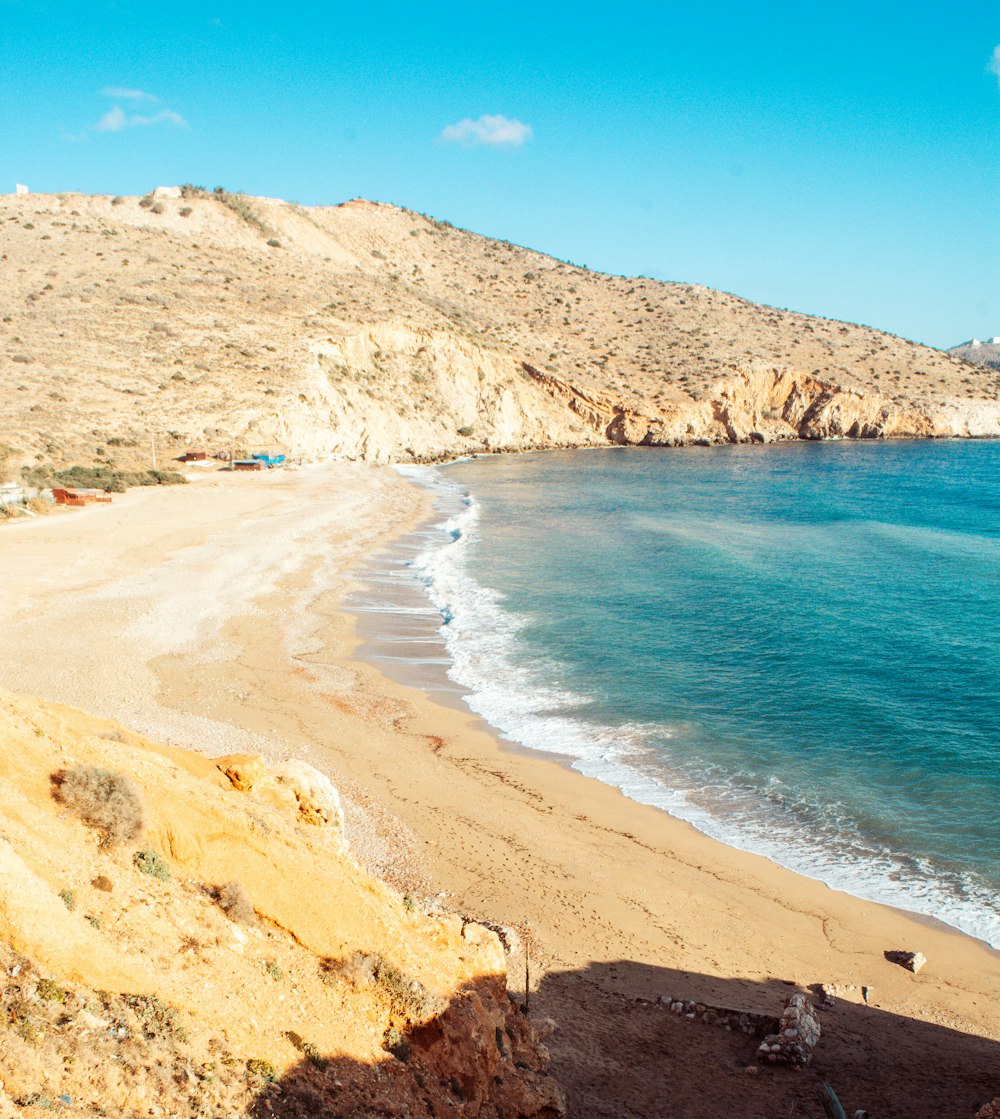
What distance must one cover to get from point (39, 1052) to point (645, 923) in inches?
294

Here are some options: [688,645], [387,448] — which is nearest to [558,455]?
[387,448]

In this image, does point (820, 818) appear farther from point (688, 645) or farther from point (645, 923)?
point (688, 645)

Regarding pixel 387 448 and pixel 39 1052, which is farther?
pixel 387 448

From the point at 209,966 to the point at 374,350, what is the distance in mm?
66179

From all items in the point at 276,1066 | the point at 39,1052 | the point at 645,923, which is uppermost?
the point at 39,1052

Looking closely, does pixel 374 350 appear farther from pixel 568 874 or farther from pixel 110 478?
pixel 568 874

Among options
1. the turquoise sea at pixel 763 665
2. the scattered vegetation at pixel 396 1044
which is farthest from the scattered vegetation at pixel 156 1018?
the turquoise sea at pixel 763 665

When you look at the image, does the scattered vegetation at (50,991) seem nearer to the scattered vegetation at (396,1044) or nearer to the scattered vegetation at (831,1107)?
the scattered vegetation at (396,1044)

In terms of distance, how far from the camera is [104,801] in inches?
218

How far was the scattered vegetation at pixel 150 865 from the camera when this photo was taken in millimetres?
5480

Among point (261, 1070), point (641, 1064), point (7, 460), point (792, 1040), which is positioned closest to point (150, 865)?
point (261, 1070)

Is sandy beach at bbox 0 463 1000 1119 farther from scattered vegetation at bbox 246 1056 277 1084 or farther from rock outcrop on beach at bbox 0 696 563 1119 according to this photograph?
scattered vegetation at bbox 246 1056 277 1084

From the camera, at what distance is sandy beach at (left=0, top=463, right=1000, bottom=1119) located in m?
7.60

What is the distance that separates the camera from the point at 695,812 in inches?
503
